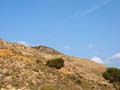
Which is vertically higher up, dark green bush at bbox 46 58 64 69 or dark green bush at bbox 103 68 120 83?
dark green bush at bbox 46 58 64 69

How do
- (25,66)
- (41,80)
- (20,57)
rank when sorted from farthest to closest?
(20,57) < (25,66) < (41,80)

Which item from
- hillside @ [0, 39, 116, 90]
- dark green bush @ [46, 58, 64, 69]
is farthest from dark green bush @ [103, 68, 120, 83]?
dark green bush @ [46, 58, 64, 69]

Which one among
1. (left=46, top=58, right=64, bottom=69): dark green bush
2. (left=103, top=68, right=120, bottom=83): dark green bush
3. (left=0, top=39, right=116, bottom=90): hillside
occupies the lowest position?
(left=0, top=39, right=116, bottom=90): hillside

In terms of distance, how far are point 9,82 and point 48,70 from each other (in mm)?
9297

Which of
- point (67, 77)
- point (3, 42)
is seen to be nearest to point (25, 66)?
point (67, 77)

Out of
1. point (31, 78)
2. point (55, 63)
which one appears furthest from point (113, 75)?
point (31, 78)

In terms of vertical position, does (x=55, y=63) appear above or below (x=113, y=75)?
above

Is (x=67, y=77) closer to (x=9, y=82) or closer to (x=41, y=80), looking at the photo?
(x=41, y=80)

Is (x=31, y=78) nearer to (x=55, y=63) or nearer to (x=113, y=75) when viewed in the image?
(x=55, y=63)

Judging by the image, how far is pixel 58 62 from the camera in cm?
5938

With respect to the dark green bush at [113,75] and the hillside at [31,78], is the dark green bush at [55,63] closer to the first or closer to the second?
the hillside at [31,78]

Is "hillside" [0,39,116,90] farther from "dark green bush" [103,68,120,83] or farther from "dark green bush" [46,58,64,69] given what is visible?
"dark green bush" [103,68,120,83]

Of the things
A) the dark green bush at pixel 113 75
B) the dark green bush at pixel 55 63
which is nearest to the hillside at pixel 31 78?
the dark green bush at pixel 55 63

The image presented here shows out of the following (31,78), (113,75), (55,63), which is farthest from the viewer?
(113,75)
